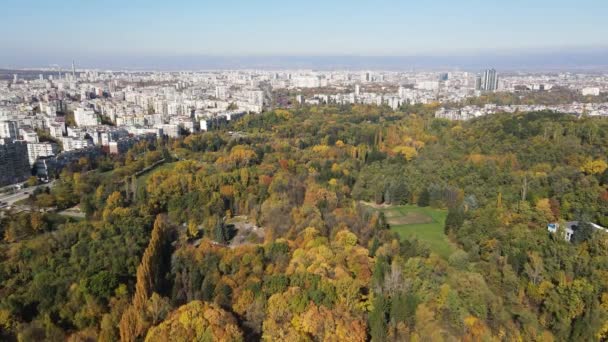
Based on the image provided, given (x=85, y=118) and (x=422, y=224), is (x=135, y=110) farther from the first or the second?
(x=422, y=224)

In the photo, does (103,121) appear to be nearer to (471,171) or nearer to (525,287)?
(471,171)

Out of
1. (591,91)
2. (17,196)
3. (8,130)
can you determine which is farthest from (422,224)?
(591,91)

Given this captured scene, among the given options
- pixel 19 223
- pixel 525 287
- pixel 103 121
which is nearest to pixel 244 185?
pixel 19 223

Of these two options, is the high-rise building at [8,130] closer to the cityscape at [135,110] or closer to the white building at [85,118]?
the cityscape at [135,110]

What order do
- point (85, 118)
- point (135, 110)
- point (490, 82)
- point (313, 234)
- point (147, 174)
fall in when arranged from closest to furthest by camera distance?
1. point (313, 234)
2. point (147, 174)
3. point (85, 118)
4. point (135, 110)
5. point (490, 82)

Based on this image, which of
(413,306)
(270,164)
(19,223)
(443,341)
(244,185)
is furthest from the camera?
(270,164)

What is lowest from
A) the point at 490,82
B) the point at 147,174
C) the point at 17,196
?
the point at 17,196

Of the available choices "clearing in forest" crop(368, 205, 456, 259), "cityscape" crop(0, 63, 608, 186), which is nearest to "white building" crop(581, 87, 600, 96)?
"cityscape" crop(0, 63, 608, 186)

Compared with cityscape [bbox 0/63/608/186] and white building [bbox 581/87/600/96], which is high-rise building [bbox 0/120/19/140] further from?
white building [bbox 581/87/600/96]
